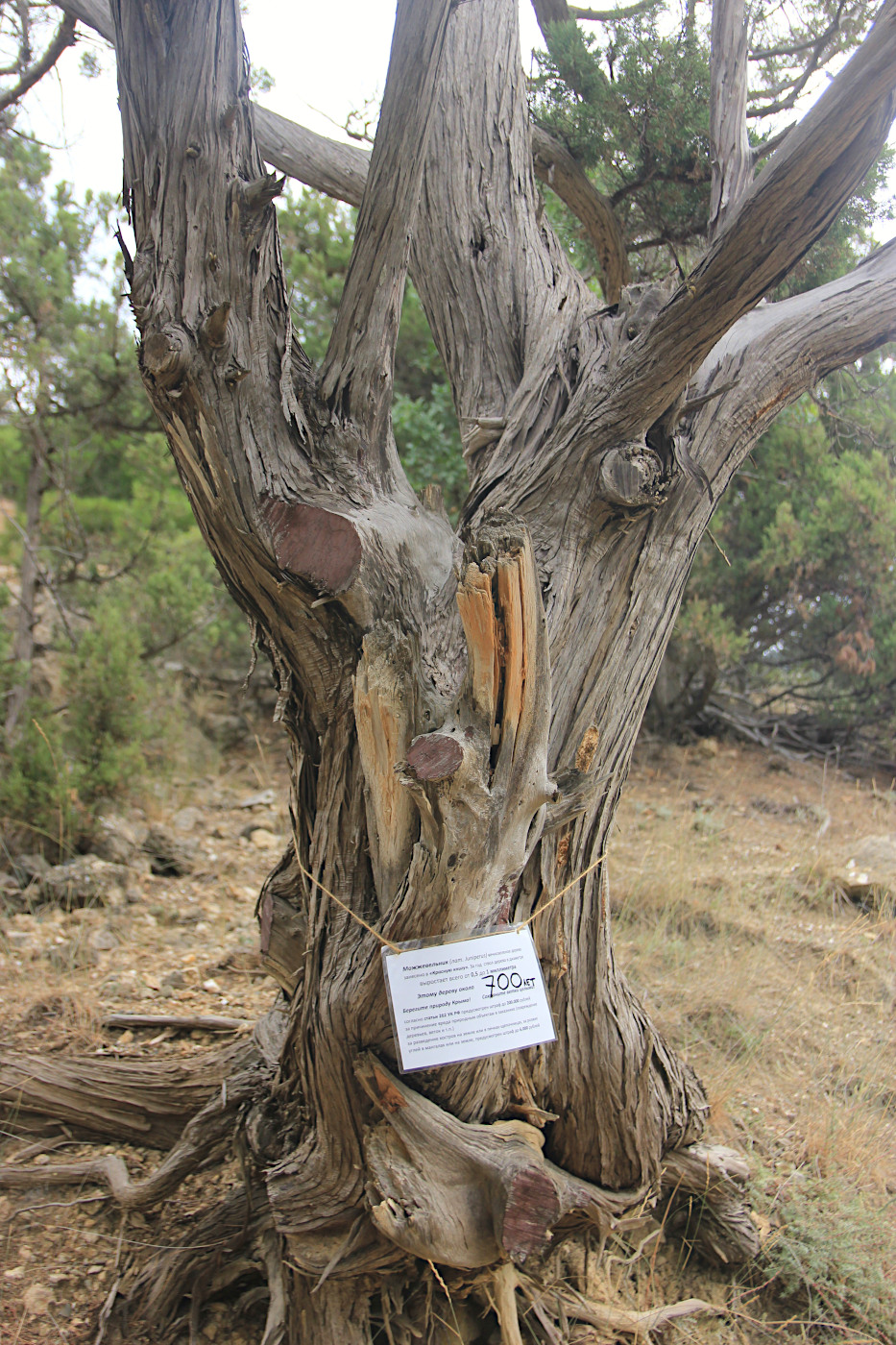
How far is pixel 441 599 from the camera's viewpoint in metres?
1.87

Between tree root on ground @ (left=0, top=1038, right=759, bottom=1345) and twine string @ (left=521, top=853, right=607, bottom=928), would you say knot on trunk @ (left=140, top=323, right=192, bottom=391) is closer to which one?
twine string @ (left=521, top=853, right=607, bottom=928)

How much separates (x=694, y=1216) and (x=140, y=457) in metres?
5.50

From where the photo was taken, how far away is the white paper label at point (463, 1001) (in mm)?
1556

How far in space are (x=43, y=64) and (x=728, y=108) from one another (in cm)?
225

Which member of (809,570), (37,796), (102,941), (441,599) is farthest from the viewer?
(809,570)

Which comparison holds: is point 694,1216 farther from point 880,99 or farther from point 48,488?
point 48,488

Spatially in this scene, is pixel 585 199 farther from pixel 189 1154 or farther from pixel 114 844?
pixel 114 844

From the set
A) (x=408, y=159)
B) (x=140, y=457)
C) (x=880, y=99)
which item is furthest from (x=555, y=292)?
(x=140, y=457)

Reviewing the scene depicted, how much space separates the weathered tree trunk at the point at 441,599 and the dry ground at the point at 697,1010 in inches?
8.1

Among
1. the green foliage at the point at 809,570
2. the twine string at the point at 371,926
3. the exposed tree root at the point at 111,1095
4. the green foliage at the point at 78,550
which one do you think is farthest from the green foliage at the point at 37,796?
the green foliage at the point at 809,570

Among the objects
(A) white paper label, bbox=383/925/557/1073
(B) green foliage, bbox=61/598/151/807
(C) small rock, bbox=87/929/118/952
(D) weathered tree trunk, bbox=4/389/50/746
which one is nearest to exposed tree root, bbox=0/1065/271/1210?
(A) white paper label, bbox=383/925/557/1073

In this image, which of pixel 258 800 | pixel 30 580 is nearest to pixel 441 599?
pixel 258 800

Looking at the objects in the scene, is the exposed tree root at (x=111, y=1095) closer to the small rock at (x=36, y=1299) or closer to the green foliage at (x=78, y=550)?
the small rock at (x=36, y=1299)

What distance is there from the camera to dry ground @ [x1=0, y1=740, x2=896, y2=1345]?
7.13ft
